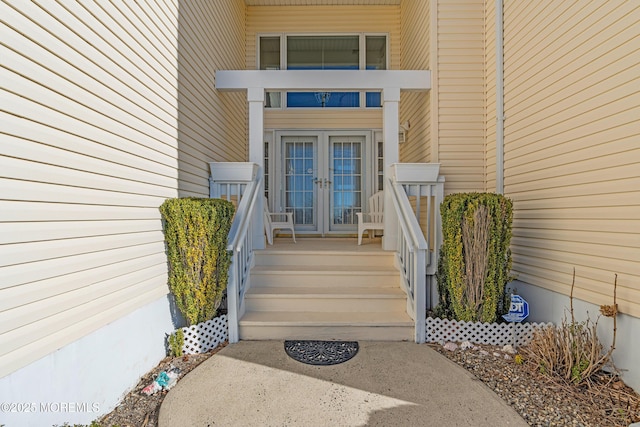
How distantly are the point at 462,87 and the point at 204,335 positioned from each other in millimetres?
3809

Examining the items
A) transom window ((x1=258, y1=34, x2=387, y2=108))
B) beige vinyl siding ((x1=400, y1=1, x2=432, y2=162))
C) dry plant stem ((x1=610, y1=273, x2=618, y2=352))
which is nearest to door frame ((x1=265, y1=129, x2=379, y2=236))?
transom window ((x1=258, y1=34, x2=387, y2=108))

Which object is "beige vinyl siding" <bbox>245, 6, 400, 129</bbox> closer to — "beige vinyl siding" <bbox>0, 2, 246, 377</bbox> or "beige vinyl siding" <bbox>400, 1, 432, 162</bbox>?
"beige vinyl siding" <bbox>400, 1, 432, 162</bbox>

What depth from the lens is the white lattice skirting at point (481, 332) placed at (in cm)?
291

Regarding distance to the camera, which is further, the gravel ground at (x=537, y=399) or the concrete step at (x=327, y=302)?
the concrete step at (x=327, y=302)

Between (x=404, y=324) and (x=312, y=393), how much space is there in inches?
44.4

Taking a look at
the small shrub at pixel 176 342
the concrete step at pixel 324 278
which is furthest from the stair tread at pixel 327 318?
the small shrub at pixel 176 342

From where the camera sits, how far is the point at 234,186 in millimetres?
3984

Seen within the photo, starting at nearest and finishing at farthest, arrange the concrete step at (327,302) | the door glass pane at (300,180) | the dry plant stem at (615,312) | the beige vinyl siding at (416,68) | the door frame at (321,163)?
the dry plant stem at (615,312) → the concrete step at (327,302) → the beige vinyl siding at (416,68) → the door frame at (321,163) → the door glass pane at (300,180)

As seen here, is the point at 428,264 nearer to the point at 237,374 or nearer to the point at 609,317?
the point at 609,317

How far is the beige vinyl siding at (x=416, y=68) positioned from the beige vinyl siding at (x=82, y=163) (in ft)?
9.45

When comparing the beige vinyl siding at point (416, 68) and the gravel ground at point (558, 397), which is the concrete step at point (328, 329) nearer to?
the gravel ground at point (558, 397)

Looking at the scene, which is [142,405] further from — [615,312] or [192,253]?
[615,312]

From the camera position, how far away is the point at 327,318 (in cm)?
306

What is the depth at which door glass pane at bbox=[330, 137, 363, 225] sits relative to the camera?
6320 millimetres
